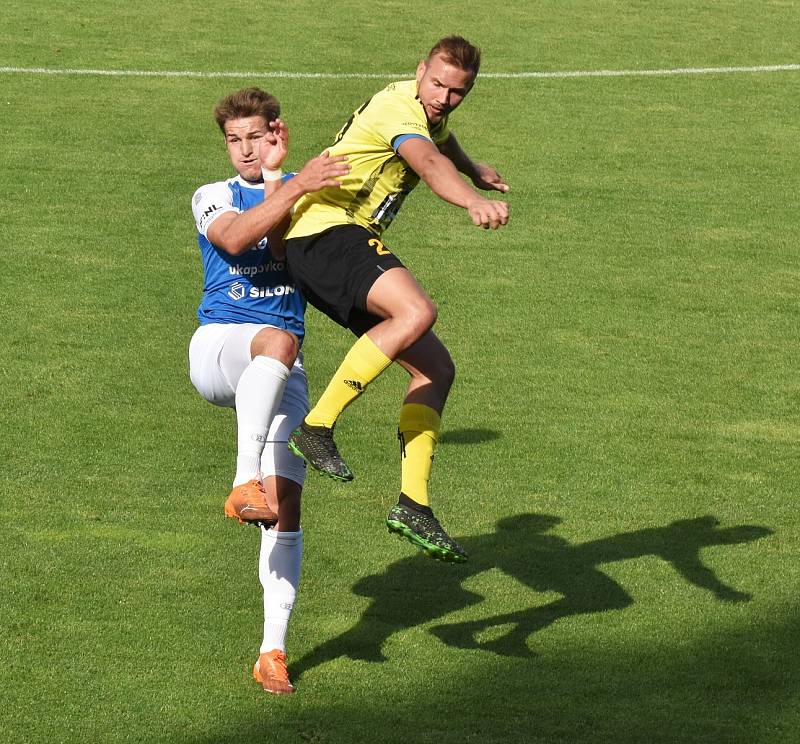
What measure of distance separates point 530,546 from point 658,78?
15.9m

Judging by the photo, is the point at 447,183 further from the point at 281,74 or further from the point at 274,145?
the point at 281,74

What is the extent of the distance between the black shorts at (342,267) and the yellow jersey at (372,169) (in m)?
0.08

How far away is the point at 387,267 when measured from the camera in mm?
7617

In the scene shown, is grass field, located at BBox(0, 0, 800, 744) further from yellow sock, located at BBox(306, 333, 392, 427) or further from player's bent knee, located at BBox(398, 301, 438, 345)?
player's bent knee, located at BBox(398, 301, 438, 345)

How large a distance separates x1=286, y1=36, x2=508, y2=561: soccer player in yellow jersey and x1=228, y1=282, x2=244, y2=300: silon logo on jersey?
1.53 ft

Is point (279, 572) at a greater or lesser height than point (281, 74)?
lesser

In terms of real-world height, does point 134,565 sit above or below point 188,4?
below

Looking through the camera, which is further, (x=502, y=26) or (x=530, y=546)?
(x=502, y=26)

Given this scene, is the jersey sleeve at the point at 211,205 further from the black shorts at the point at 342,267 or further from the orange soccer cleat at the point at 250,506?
the orange soccer cleat at the point at 250,506

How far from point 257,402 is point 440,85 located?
5.96 ft

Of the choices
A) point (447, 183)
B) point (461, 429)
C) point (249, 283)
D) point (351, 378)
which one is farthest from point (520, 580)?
point (447, 183)

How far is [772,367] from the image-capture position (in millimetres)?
14445

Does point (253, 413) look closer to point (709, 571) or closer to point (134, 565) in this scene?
point (134, 565)

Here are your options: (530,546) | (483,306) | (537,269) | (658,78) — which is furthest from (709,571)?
(658,78)
